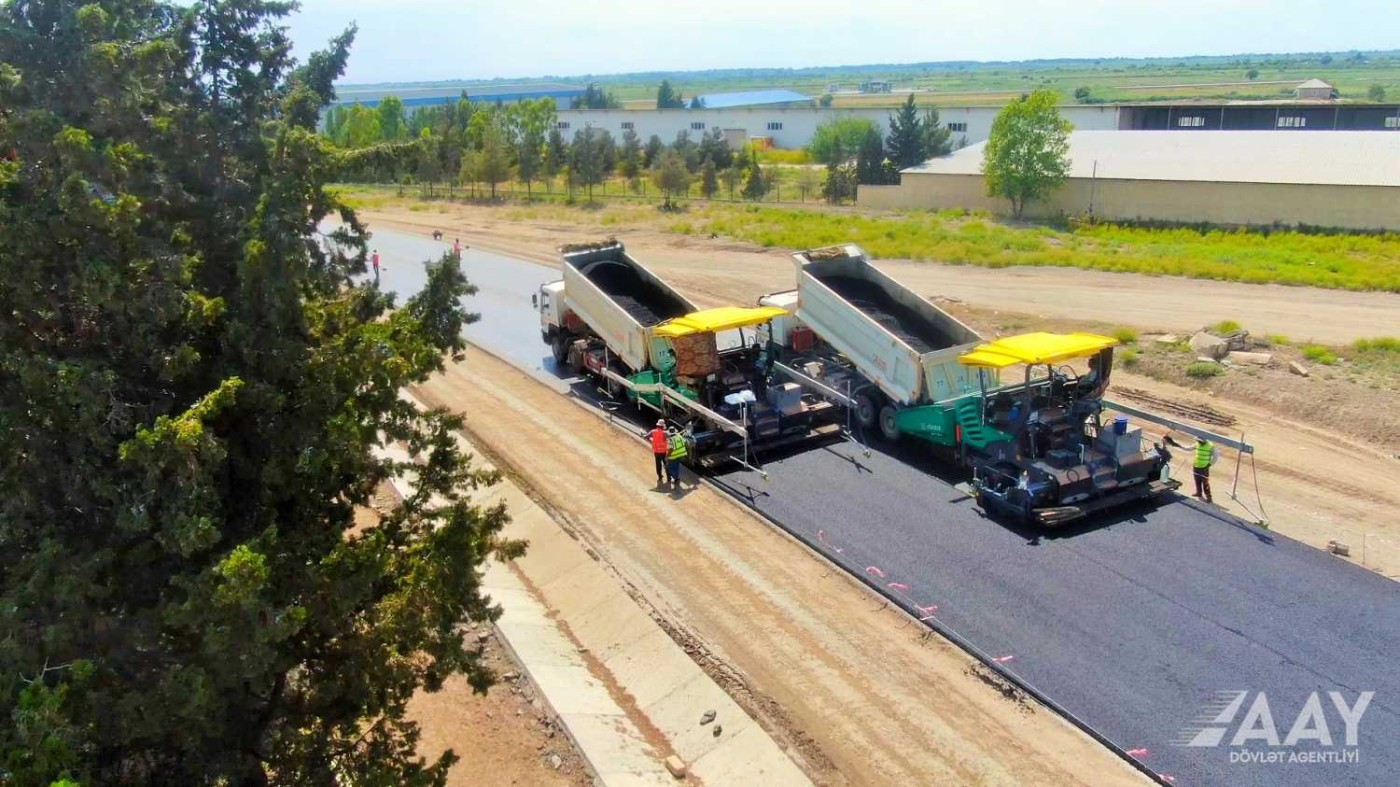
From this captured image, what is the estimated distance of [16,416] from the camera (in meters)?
6.85

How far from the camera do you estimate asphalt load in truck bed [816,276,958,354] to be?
57.6ft

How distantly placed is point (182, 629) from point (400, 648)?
59.9 inches

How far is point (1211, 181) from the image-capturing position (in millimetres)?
44219

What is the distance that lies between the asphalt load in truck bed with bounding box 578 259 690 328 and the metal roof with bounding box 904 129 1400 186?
33025mm

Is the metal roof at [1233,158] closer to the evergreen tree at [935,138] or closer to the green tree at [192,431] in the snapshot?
the evergreen tree at [935,138]

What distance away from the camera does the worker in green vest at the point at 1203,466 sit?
14.3 meters

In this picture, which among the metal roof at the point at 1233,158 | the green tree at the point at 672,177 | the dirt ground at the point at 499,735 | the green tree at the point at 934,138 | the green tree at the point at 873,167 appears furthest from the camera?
the green tree at the point at 934,138

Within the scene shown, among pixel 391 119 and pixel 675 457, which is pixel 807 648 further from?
pixel 391 119

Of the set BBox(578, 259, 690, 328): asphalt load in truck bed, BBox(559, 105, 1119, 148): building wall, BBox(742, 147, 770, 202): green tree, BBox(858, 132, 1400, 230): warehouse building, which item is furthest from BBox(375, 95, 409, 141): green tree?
BBox(578, 259, 690, 328): asphalt load in truck bed

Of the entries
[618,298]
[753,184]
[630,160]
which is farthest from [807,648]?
[630,160]

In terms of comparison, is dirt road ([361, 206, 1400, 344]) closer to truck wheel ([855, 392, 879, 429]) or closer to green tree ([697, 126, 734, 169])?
truck wheel ([855, 392, 879, 429])

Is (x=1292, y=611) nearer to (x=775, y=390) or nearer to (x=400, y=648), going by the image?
(x=775, y=390)

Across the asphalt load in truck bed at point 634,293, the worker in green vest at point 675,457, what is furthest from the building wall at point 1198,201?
the worker in green vest at point 675,457

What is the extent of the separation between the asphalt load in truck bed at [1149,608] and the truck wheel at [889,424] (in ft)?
5.79
